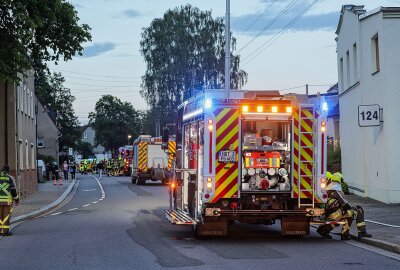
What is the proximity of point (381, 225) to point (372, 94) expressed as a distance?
29.6 feet

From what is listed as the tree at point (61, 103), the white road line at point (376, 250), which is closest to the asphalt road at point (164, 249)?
the white road line at point (376, 250)

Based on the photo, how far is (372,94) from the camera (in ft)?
77.4

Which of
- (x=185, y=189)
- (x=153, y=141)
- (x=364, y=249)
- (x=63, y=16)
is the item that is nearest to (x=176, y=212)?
(x=185, y=189)

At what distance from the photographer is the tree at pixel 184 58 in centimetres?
6056

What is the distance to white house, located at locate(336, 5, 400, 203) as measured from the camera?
22.0 meters

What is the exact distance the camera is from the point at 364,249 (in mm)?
12031

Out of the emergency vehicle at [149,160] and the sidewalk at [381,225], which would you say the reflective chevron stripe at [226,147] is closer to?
the sidewalk at [381,225]

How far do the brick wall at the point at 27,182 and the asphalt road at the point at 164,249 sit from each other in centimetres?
1329

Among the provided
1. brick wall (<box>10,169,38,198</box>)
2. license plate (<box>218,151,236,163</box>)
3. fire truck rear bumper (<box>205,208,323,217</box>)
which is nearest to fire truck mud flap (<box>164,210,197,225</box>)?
fire truck rear bumper (<box>205,208,323,217</box>)

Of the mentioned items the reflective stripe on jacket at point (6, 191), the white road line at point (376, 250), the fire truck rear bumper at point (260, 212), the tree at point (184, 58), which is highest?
the tree at point (184, 58)

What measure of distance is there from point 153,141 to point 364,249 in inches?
1215

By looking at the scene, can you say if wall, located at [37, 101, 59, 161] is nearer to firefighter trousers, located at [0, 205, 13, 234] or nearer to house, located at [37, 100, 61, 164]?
house, located at [37, 100, 61, 164]

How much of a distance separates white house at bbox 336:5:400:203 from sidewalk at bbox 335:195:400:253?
660mm

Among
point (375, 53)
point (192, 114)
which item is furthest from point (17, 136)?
point (192, 114)
